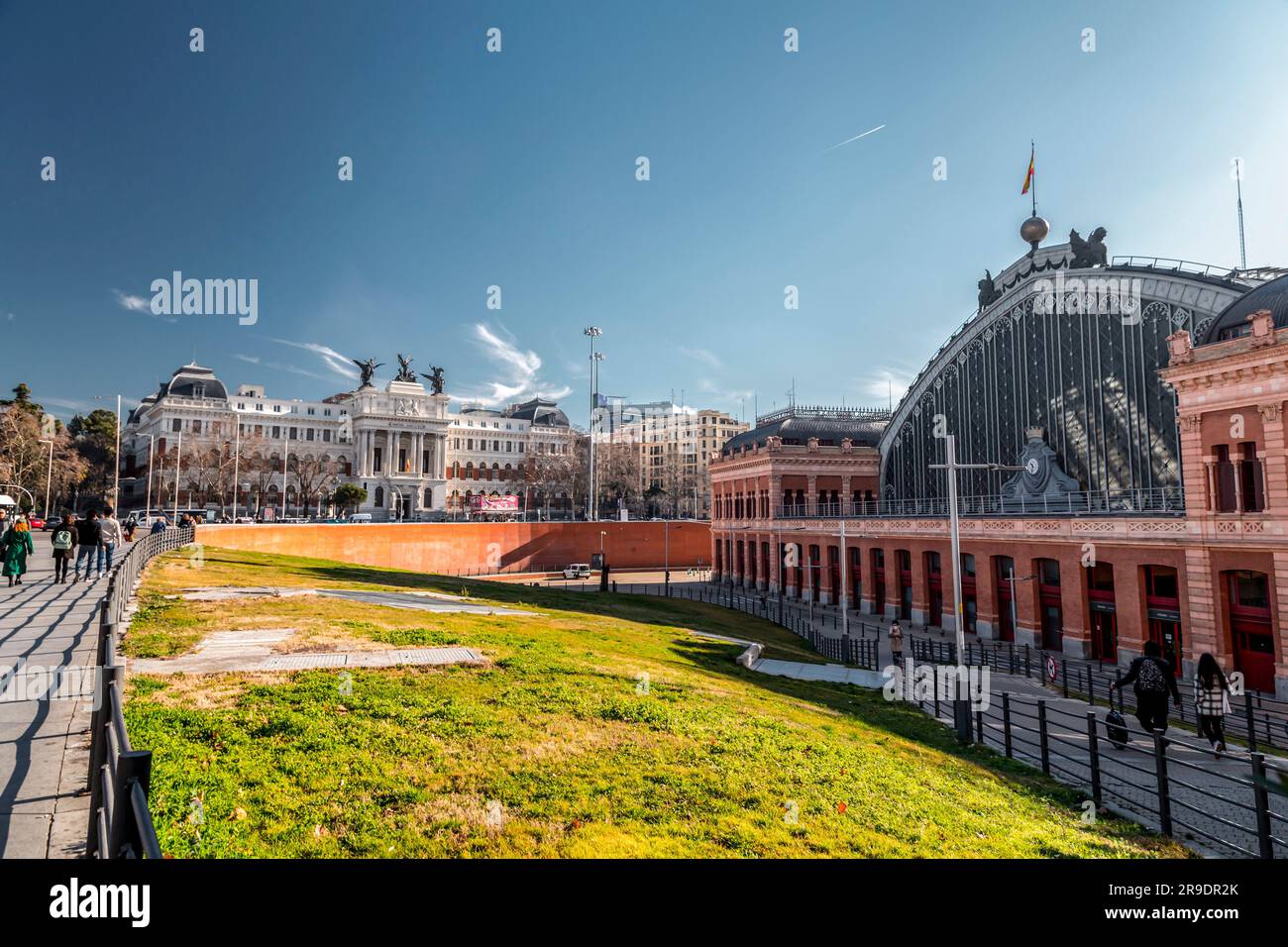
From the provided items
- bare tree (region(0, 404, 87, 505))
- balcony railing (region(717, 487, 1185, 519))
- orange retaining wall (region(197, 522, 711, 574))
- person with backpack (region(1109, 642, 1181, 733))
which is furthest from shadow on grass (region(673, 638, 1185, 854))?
bare tree (region(0, 404, 87, 505))

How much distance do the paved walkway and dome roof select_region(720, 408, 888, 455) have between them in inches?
2293

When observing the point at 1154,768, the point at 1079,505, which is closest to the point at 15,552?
the point at 1154,768

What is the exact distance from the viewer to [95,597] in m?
17.5

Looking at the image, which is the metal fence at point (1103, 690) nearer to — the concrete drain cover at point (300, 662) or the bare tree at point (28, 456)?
the concrete drain cover at point (300, 662)

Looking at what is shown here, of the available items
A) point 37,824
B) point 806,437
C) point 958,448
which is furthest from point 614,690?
point 806,437

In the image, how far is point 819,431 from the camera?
68.9 metres

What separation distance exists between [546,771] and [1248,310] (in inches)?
1420

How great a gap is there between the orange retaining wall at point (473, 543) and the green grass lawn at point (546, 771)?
138 ft

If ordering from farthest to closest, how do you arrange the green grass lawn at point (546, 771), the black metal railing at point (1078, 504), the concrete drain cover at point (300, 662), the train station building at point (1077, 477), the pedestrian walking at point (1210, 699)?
the black metal railing at point (1078, 504), the train station building at point (1077, 477), the pedestrian walking at point (1210, 699), the concrete drain cover at point (300, 662), the green grass lawn at point (546, 771)

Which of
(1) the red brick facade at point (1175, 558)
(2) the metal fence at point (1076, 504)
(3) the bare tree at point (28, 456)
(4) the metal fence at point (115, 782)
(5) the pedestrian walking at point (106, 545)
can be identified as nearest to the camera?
(4) the metal fence at point (115, 782)

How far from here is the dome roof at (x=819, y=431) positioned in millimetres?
67812

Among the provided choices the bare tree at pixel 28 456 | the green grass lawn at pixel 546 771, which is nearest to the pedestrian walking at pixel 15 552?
the green grass lawn at pixel 546 771
